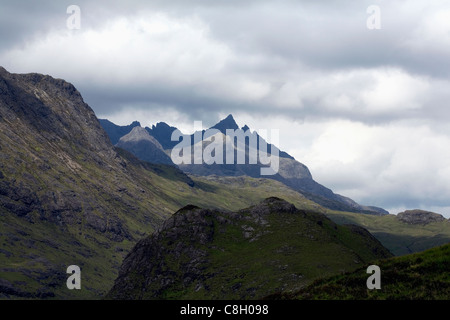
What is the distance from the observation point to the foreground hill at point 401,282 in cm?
7381

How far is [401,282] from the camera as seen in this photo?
7825 cm

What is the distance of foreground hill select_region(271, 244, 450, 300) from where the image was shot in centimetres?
7381
